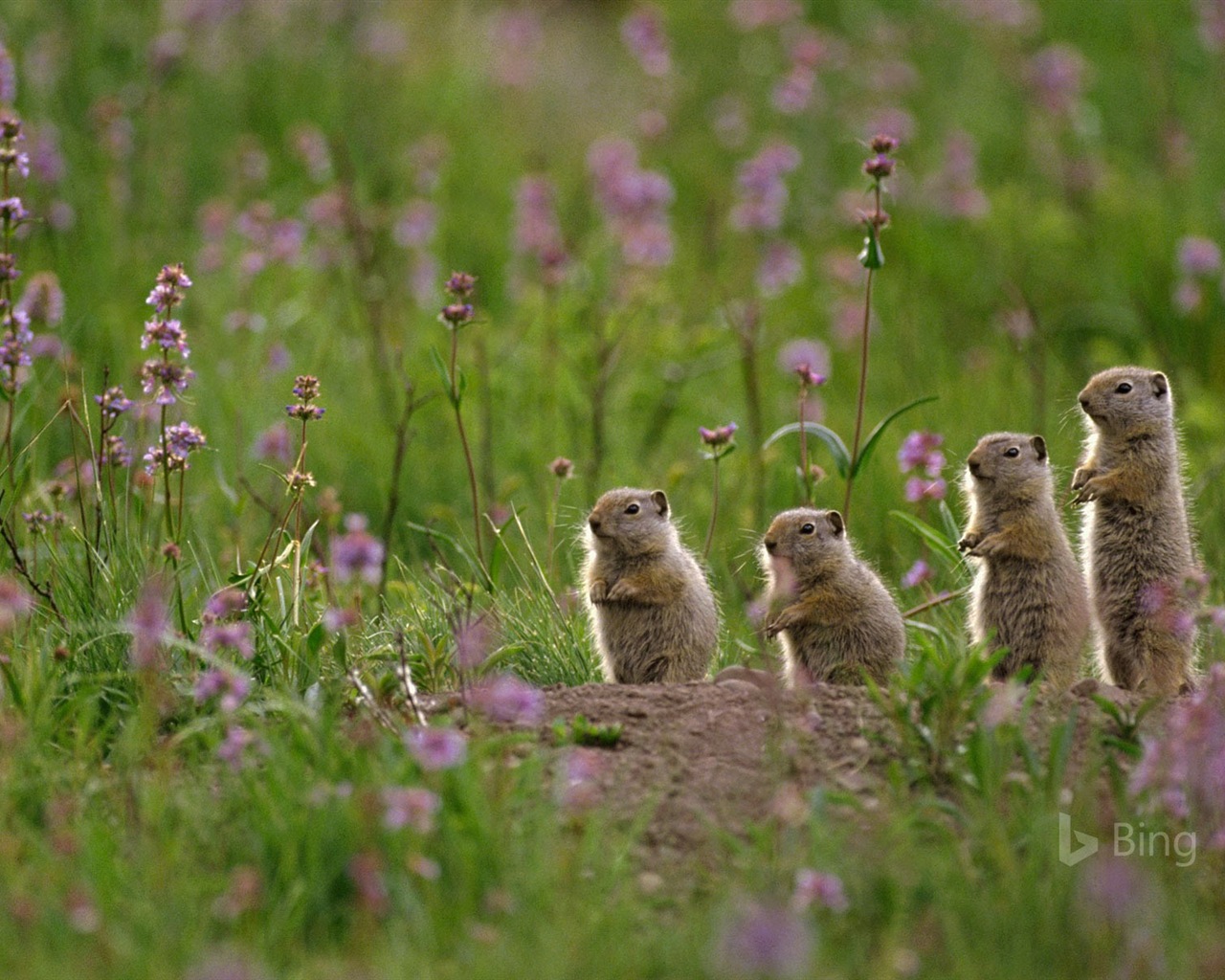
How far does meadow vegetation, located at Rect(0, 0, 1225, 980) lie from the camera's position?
10.6 feet

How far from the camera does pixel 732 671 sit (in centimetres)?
454

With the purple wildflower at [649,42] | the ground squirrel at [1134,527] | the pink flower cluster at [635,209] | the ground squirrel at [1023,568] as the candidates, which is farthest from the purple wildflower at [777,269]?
the ground squirrel at [1023,568]

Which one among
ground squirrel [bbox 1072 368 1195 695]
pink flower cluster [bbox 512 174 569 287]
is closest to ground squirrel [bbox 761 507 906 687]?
ground squirrel [bbox 1072 368 1195 695]

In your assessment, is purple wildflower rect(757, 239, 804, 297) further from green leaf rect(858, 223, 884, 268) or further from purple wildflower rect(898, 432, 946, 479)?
green leaf rect(858, 223, 884, 268)

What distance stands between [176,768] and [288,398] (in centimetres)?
401

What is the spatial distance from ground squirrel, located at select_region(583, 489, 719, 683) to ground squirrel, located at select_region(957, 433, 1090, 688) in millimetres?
834

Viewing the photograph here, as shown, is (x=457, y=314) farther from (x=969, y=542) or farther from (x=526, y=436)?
(x=526, y=436)

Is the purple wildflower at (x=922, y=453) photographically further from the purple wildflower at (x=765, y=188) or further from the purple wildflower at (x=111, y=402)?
the purple wildflower at (x=765, y=188)

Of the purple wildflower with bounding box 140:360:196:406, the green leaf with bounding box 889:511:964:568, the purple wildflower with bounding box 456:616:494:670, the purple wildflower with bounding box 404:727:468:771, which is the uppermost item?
the purple wildflower with bounding box 140:360:196:406

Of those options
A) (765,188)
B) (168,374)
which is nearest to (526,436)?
(765,188)

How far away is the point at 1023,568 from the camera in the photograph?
483 centimetres

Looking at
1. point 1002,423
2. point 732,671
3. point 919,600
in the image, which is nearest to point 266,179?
point 1002,423

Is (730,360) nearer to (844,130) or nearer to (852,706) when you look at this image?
(844,130)

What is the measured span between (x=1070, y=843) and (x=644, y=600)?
5.72 feet
